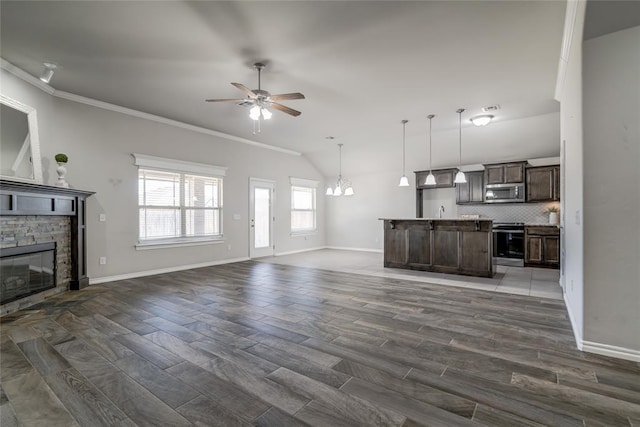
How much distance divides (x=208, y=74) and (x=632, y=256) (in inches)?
188

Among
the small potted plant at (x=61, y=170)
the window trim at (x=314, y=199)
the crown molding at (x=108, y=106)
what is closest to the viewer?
the crown molding at (x=108, y=106)

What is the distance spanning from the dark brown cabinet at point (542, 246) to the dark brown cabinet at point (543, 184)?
0.73m

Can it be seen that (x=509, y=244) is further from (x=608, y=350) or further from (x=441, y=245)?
(x=608, y=350)

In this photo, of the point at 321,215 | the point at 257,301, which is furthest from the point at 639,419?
the point at 321,215

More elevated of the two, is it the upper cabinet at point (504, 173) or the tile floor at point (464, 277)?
the upper cabinet at point (504, 173)

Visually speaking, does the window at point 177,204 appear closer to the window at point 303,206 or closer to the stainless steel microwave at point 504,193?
the window at point 303,206

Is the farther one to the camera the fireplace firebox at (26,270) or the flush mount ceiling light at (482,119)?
the flush mount ceiling light at (482,119)

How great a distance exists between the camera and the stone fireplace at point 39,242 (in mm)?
3537

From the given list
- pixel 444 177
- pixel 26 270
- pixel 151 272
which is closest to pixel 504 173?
pixel 444 177

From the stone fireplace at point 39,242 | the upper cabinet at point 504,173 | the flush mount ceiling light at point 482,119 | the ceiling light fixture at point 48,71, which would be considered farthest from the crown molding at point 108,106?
the upper cabinet at point 504,173

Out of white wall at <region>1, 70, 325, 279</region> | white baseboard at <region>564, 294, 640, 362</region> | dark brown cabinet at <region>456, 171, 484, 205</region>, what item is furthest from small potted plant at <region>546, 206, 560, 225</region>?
white wall at <region>1, 70, 325, 279</region>

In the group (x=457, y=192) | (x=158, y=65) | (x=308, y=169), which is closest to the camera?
(x=158, y=65)

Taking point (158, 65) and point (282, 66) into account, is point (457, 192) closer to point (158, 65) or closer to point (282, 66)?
point (282, 66)

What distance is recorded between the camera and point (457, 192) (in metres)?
7.77
